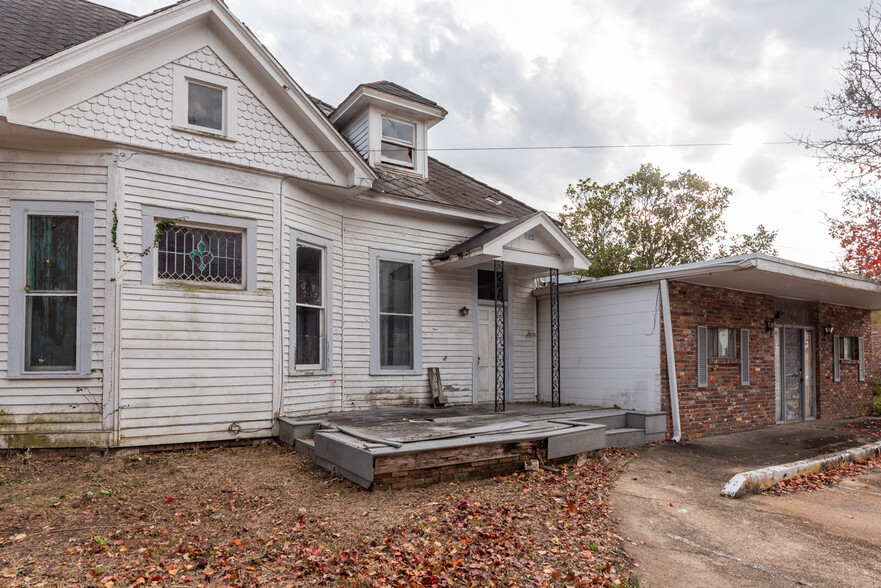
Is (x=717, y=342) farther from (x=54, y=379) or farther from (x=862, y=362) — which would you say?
(x=54, y=379)

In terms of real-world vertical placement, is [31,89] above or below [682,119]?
below

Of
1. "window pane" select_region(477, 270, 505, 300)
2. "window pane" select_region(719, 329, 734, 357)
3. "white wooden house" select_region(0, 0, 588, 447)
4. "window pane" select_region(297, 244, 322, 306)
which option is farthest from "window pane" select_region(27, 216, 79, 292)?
"window pane" select_region(719, 329, 734, 357)

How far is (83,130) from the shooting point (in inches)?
270

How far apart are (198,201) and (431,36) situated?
721cm

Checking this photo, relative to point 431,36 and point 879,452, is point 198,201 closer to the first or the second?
point 431,36

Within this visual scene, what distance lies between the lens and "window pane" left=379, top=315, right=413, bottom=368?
9812 mm

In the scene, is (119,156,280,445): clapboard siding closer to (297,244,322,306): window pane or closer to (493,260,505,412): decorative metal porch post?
(297,244,322,306): window pane

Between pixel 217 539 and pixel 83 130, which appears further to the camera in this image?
pixel 83 130

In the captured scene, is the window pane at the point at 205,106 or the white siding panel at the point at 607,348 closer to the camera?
the window pane at the point at 205,106

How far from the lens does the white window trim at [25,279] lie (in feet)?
22.0

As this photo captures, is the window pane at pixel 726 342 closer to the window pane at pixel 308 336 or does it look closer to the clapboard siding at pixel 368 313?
the clapboard siding at pixel 368 313

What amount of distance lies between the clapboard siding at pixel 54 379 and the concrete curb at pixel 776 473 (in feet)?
25.3

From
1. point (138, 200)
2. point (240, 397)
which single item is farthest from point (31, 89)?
point (240, 397)

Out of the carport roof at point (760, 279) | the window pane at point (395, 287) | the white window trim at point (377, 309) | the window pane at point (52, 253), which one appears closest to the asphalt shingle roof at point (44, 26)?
the window pane at point (52, 253)
